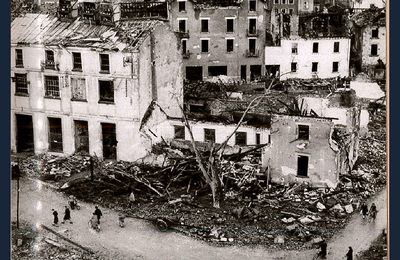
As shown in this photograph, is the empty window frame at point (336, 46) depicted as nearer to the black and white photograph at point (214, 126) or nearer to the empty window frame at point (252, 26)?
the black and white photograph at point (214, 126)

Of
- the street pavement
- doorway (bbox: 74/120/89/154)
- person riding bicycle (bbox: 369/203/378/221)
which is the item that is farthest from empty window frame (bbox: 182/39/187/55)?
person riding bicycle (bbox: 369/203/378/221)

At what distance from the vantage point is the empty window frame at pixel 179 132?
1094 cm

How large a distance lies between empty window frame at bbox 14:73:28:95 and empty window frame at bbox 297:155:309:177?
5.31m

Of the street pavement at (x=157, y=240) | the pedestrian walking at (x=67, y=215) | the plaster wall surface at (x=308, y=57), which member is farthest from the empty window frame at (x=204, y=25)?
the pedestrian walking at (x=67, y=215)

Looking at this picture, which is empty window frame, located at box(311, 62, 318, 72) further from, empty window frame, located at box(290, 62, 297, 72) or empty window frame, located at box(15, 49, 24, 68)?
empty window frame, located at box(15, 49, 24, 68)

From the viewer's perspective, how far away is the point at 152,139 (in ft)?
36.2

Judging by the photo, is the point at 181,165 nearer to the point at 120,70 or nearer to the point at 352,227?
the point at 120,70

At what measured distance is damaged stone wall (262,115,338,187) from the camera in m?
10.5

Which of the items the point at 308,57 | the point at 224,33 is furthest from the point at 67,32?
the point at 308,57

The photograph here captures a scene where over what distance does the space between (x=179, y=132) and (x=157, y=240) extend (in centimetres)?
200

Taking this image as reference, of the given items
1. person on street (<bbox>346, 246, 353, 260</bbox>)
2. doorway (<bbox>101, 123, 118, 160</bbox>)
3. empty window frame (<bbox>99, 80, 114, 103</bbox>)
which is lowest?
person on street (<bbox>346, 246, 353, 260</bbox>)

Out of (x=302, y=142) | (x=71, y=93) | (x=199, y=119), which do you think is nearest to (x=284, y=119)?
(x=302, y=142)

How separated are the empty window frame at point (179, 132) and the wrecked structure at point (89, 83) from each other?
245 millimetres

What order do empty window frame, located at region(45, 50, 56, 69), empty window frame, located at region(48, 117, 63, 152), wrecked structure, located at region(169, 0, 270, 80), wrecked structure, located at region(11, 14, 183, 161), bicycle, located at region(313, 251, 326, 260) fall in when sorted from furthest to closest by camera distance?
empty window frame, located at region(48, 117, 63, 152) < empty window frame, located at region(45, 50, 56, 69) < wrecked structure, located at region(11, 14, 183, 161) < wrecked structure, located at region(169, 0, 270, 80) < bicycle, located at region(313, 251, 326, 260)
